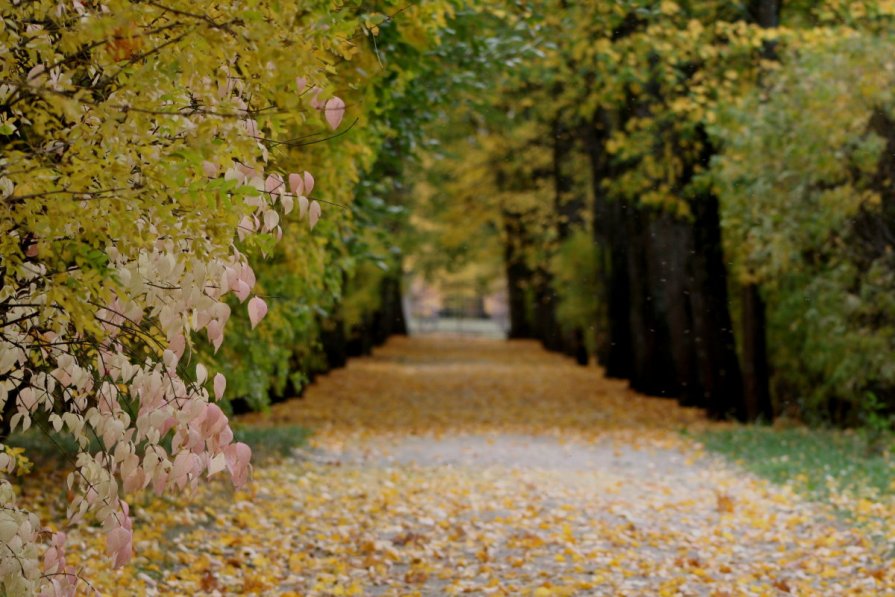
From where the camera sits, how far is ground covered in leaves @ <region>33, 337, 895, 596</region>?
716 centimetres

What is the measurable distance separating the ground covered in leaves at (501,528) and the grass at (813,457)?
0.98 feet

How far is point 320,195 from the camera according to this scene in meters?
8.93

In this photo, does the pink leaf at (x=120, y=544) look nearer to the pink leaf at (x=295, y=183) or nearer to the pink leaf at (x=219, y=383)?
the pink leaf at (x=219, y=383)

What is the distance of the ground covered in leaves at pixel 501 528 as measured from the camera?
7.16 metres

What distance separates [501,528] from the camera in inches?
350

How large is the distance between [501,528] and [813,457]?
16.0 feet

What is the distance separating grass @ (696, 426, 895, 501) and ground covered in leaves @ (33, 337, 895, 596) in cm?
30

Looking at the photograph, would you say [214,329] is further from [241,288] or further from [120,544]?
[120,544]

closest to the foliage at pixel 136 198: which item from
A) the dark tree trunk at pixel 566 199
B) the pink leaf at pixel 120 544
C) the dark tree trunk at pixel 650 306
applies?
the pink leaf at pixel 120 544

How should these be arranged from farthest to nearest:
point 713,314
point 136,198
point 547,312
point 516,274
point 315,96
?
1. point 516,274
2. point 547,312
3. point 713,314
4. point 315,96
5. point 136,198

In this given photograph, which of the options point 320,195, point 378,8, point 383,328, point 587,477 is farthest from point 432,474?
point 383,328

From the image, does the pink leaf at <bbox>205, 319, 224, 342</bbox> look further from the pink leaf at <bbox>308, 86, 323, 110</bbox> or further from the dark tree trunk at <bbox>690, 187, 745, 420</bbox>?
the dark tree trunk at <bbox>690, 187, 745, 420</bbox>

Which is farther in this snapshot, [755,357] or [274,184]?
[755,357]

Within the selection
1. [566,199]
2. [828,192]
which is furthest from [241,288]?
[566,199]
